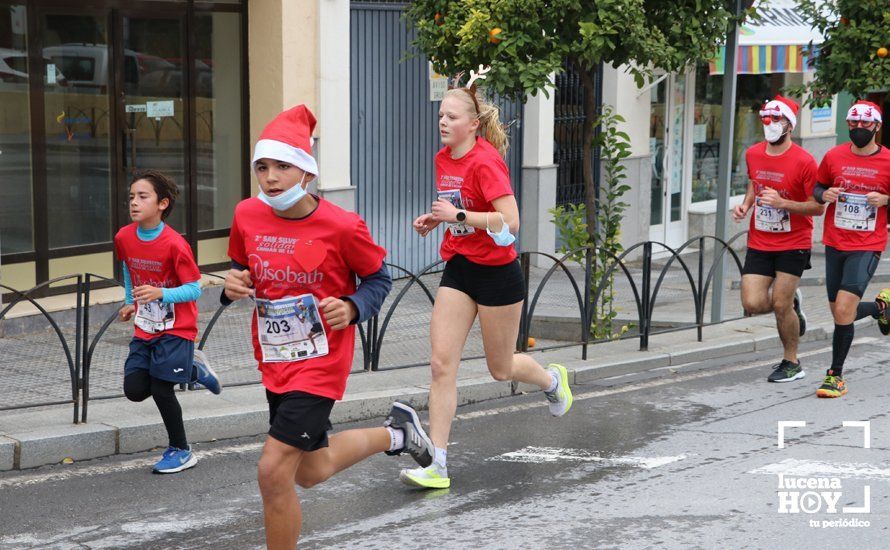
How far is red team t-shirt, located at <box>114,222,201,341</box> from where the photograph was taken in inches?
261

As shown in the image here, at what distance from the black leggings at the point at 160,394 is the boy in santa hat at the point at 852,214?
4.41 meters

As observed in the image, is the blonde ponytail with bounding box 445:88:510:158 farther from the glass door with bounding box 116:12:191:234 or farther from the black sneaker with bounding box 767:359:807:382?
the glass door with bounding box 116:12:191:234

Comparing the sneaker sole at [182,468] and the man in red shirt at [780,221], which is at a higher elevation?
the man in red shirt at [780,221]

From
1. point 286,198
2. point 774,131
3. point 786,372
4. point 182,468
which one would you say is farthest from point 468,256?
point 786,372

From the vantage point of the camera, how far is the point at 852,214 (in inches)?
344

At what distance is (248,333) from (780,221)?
14.9ft

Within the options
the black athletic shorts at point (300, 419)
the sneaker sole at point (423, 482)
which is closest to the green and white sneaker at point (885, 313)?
the sneaker sole at point (423, 482)

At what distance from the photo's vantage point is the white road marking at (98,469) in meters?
6.60

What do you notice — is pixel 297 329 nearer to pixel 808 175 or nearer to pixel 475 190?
pixel 475 190

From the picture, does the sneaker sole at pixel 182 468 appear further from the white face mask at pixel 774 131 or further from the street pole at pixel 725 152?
the street pole at pixel 725 152

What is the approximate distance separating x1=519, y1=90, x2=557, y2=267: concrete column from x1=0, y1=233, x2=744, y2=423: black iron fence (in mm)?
3070

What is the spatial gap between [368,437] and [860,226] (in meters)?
4.49

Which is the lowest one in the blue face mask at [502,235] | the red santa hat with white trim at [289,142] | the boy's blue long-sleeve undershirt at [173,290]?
the boy's blue long-sleeve undershirt at [173,290]

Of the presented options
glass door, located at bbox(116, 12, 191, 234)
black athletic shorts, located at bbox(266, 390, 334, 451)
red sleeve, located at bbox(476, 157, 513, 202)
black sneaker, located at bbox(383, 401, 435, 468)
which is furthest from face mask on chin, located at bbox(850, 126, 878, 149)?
glass door, located at bbox(116, 12, 191, 234)
